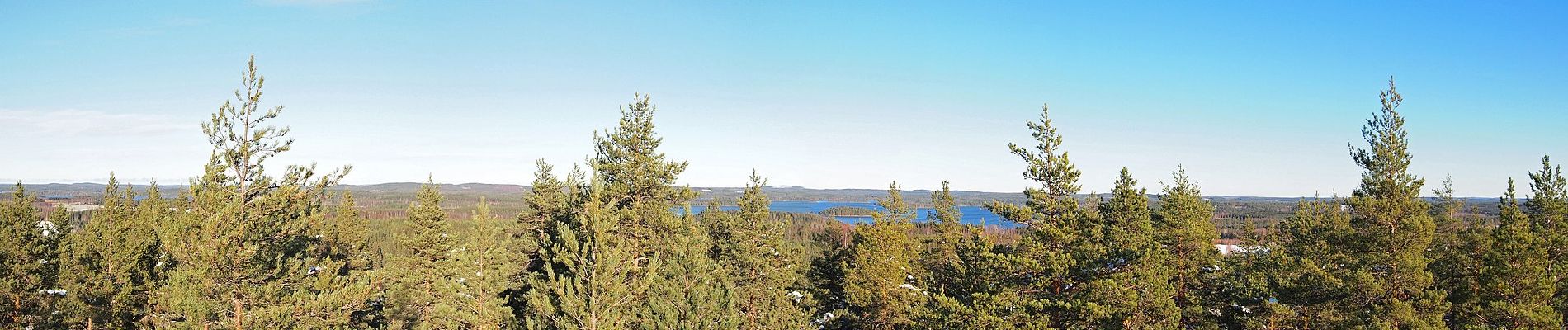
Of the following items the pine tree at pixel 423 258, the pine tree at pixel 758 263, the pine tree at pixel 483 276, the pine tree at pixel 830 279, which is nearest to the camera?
the pine tree at pixel 483 276

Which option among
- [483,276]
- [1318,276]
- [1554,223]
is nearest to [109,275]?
[483,276]

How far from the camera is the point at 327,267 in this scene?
52.1 feet

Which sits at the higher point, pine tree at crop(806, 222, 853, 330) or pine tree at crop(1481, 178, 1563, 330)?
pine tree at crop(1481, 178, 1563, 330)

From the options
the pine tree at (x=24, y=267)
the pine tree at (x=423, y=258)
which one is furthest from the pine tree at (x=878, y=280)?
the pine tree at (x=24, y=267)

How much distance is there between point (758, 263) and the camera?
27641mm

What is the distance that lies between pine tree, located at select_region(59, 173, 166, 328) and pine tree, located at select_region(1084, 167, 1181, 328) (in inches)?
986

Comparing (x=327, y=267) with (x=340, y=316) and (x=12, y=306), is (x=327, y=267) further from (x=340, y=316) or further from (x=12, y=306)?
(x=12, y=306)

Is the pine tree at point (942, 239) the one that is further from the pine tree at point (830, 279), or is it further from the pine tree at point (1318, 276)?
the pine tree at point (1318, 276)

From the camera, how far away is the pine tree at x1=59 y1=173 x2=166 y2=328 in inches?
829

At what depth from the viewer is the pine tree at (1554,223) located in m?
17.5

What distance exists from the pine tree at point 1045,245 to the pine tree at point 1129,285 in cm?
60

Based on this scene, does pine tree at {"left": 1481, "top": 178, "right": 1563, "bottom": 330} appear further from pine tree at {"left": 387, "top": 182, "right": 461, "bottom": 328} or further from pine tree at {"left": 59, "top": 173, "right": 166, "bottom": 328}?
pine tree at {"left": 59, "top": 173, "right": 166, "bottom": 328}

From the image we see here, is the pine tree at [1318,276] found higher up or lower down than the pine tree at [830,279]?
higher up

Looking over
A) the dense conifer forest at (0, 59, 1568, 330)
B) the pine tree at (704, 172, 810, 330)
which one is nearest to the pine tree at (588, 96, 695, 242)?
the dense conifer forest at (0, 59, 1568, 330)
